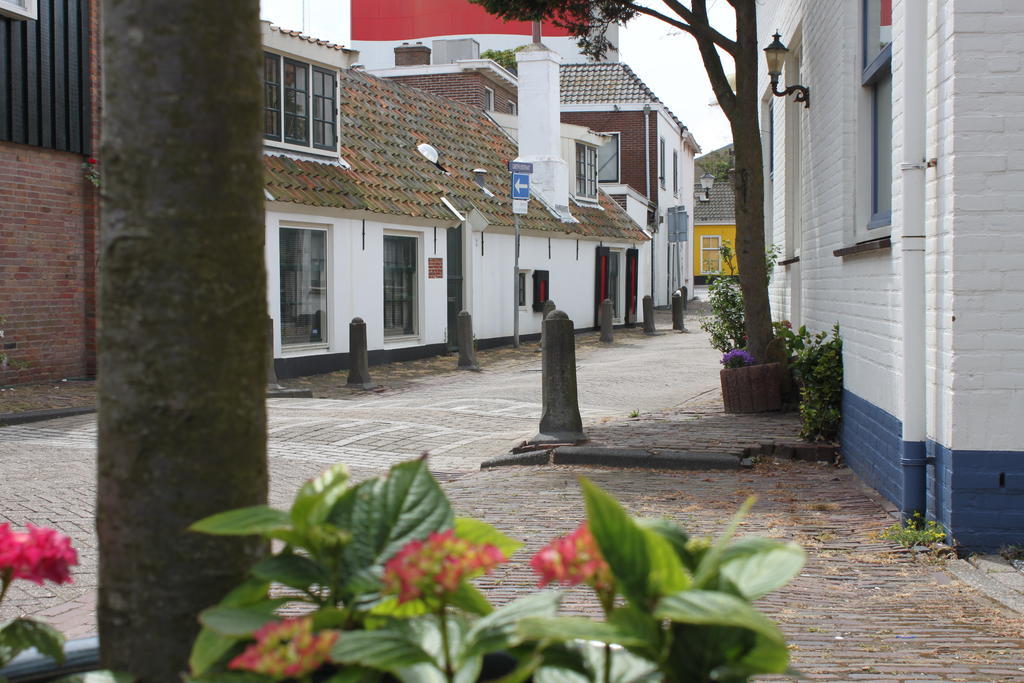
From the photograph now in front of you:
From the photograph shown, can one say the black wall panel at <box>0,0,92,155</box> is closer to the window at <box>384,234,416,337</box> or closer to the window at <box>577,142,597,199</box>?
the window at <box>384,234,416,337</box>

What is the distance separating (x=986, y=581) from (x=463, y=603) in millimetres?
3842

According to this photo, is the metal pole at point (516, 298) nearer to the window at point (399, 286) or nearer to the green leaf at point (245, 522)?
the window at point (399, 286)

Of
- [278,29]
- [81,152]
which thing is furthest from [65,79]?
[278,29]

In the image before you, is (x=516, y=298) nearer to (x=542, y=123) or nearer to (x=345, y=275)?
(x=542, y=123)

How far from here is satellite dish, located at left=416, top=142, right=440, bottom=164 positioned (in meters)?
21.3

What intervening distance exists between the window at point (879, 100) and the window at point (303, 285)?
392 inches

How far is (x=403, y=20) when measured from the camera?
5003cm

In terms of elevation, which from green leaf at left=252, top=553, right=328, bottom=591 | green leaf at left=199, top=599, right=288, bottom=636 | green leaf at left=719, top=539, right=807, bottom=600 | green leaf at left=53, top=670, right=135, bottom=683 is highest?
green leaf at left=719, top=539, right=807, bottom=600

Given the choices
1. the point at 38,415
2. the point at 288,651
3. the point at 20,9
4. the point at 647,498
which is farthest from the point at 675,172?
the point at 288,651

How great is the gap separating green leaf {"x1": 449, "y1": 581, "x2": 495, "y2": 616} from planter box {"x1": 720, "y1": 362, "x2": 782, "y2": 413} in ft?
29.2

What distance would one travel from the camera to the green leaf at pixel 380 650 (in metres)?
→ 1.32

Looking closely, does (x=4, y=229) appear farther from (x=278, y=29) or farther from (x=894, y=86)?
(x=894, y=86)

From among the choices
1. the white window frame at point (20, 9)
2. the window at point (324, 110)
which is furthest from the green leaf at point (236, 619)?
the window at point (324, 110)

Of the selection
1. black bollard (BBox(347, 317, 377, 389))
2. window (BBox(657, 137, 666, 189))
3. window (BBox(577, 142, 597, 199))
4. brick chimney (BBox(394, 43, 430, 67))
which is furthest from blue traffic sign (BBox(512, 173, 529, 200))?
window (BBox(657, 137, 666, 189))
